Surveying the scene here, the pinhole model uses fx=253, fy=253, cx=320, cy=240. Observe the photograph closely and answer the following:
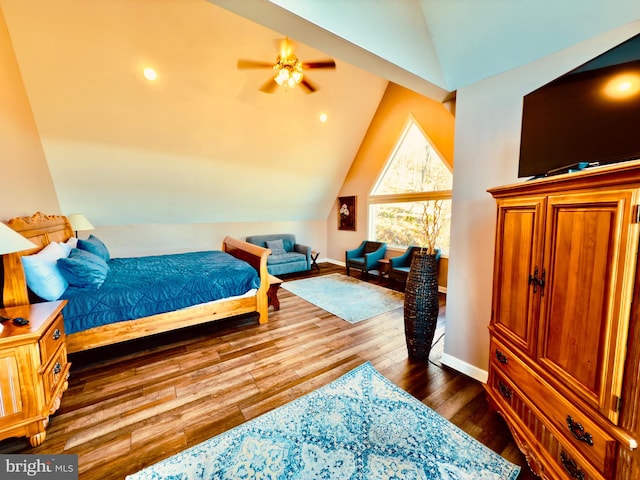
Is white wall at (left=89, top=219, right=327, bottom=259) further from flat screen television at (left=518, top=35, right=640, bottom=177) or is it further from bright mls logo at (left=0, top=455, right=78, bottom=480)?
flat screen television at (left=518, top=35, right=640, bottom=177)

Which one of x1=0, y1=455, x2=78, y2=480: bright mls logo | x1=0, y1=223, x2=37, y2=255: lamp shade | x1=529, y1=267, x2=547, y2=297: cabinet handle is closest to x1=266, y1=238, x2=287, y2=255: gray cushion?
x1=0, y1=223, x2=37, y2=255: lamp shade

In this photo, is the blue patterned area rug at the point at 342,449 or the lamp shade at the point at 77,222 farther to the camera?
the lamp shade at the point at 77,222

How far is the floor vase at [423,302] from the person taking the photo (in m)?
2.37

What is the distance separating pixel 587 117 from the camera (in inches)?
49.6

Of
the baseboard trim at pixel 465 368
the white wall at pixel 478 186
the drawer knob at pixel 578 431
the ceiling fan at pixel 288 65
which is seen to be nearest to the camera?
the drawer knob at pixel 578 431

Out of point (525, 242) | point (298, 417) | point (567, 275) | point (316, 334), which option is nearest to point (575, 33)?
point (525, 242)

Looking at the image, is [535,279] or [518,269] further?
[518,269]

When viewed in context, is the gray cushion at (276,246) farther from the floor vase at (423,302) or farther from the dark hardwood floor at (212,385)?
the floor vase at (423,302)

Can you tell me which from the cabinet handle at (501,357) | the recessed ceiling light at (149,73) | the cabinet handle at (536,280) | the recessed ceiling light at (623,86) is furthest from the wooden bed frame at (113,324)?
the recessed ceiling light at (623,86)

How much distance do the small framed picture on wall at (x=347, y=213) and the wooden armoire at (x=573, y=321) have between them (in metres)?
4.89

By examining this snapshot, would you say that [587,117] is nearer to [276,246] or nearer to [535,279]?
[535,279]

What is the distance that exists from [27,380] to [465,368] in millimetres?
3170

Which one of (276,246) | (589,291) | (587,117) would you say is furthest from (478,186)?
(276,246)

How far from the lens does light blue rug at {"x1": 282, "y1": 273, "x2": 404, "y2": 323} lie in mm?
3679
